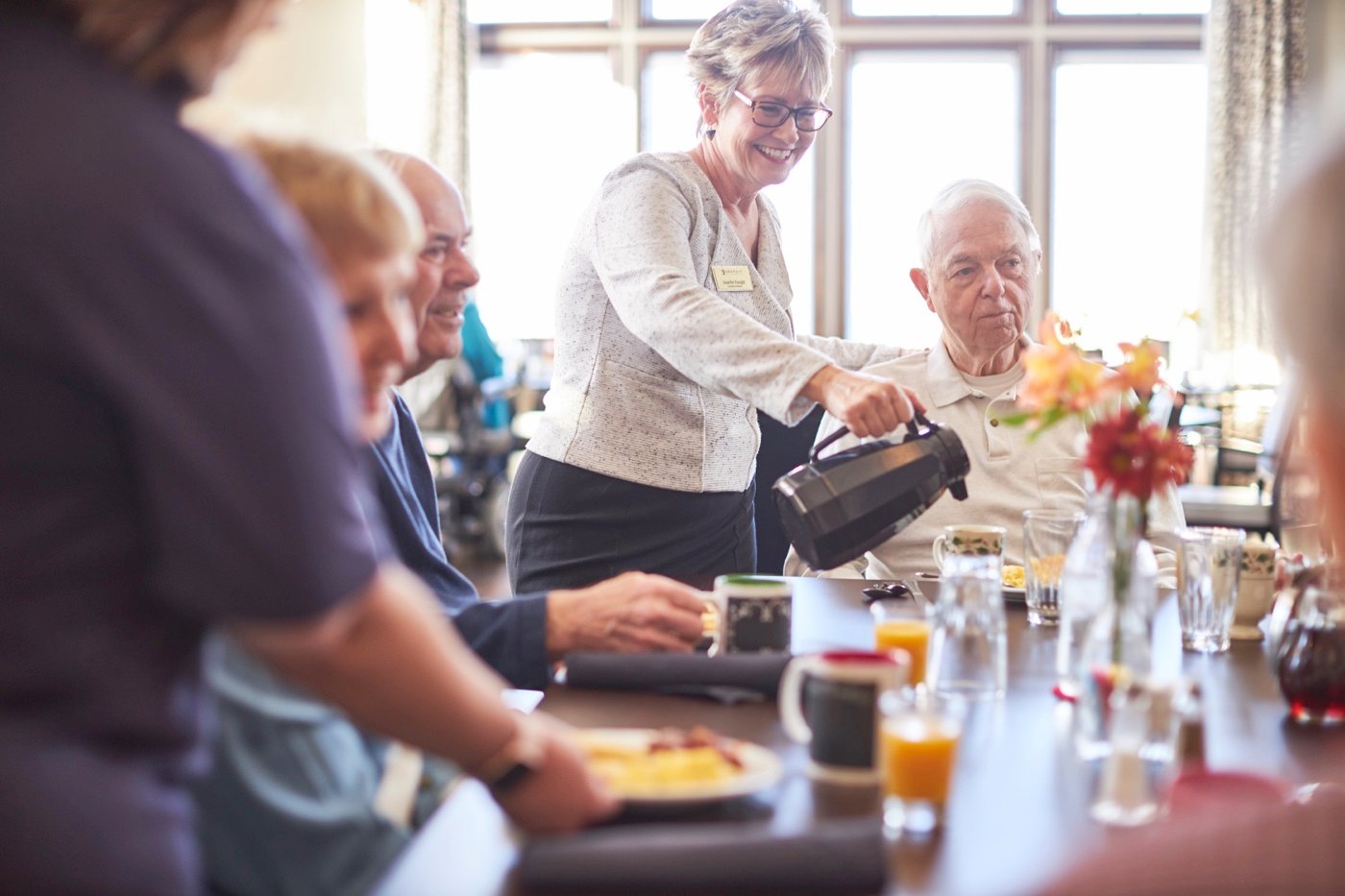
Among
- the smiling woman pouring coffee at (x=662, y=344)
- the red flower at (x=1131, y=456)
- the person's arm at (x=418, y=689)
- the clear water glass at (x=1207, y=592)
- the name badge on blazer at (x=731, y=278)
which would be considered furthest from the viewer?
the name badge on blazer at (x=731, y=278)

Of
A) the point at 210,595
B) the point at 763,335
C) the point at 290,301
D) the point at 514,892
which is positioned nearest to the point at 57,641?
the point at 210,595

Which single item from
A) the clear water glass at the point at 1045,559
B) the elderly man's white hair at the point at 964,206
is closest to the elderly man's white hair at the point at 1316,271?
the clear water glass at the point at 1045,559

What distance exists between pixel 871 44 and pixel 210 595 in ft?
25.0

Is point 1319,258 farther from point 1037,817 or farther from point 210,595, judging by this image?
point 210,595

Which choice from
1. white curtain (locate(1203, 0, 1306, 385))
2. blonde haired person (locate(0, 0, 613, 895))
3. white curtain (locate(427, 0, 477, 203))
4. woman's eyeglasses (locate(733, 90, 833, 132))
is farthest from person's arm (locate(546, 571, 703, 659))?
white curtain (locate(1203, 0, 1306, 385))

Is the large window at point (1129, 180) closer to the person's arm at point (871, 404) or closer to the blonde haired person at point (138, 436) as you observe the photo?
the person's arm at point (871, 404)

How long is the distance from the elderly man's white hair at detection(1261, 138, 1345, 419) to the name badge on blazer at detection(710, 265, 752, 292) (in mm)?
1631

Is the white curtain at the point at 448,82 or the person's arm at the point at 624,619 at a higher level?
the white curtain at the point at 448,82

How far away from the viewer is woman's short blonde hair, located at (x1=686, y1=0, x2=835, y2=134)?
228 centimetres

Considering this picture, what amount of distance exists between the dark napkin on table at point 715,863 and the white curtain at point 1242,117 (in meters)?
7.20

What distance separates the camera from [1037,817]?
1.00 m

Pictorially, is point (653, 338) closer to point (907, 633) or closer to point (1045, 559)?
point (1045, 559)

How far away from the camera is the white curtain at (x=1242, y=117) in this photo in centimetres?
735

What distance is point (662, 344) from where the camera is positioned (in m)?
2.10
